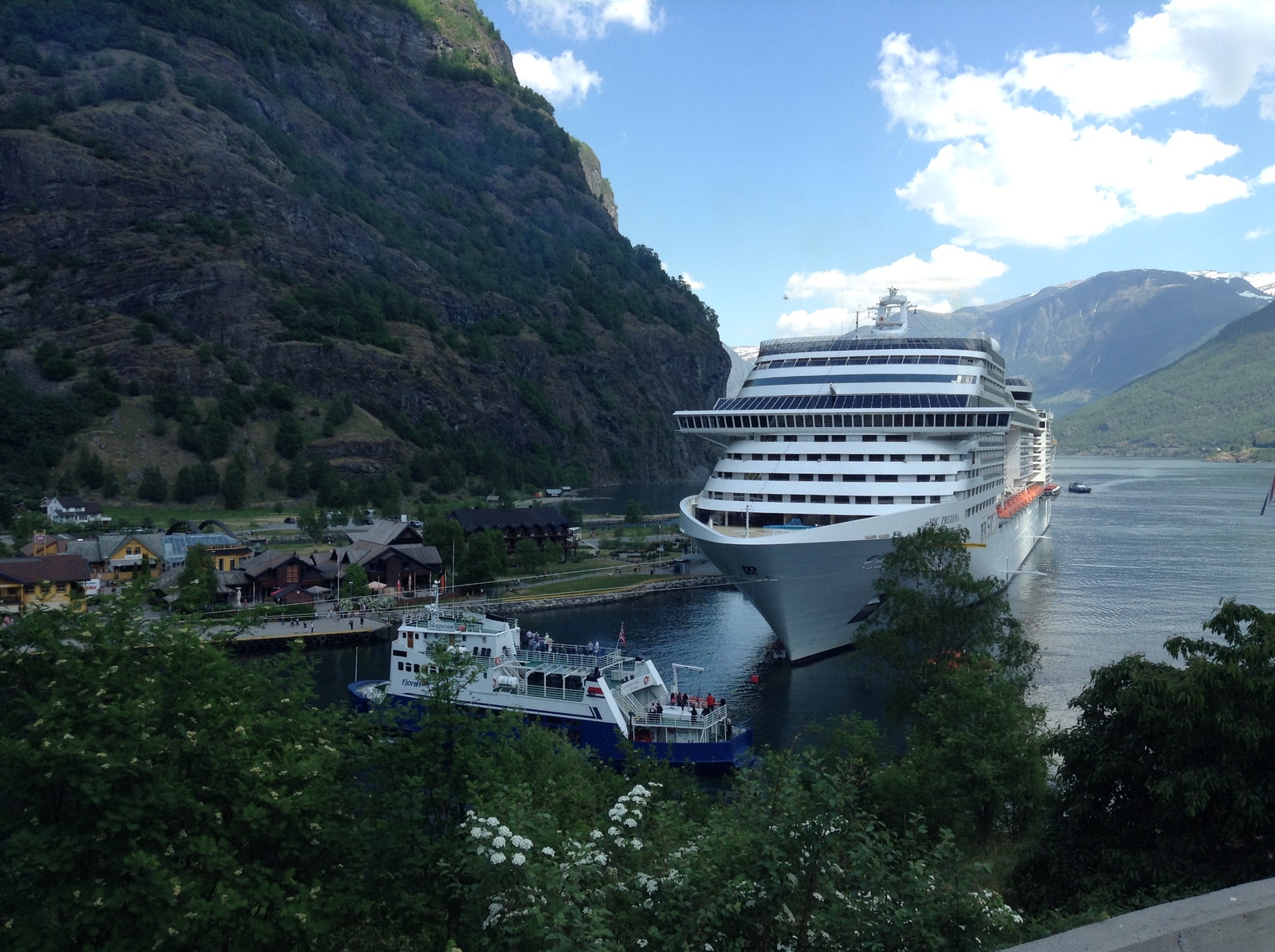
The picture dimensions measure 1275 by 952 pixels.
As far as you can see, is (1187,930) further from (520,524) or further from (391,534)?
(520,524)

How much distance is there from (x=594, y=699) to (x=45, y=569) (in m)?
39.1

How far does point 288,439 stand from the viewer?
11006 centimetres

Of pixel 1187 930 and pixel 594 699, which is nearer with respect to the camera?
pixel 1187 930

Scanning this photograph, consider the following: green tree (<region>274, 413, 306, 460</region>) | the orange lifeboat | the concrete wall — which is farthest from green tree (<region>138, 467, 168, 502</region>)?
the concrete wall

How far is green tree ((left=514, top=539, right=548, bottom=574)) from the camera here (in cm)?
7062

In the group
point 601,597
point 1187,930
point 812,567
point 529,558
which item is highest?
point 1187,930

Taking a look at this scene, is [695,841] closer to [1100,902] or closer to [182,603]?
[1100,902]

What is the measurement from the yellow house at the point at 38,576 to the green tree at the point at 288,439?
55313 mm

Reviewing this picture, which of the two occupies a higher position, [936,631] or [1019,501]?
[1019,501]

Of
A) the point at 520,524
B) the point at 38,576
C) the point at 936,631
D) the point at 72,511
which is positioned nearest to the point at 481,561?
the point at 520,524

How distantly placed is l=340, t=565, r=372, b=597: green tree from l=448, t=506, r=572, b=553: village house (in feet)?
49.3

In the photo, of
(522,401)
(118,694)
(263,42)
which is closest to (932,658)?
(118,694)

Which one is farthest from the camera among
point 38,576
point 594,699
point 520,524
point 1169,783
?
point 520,524

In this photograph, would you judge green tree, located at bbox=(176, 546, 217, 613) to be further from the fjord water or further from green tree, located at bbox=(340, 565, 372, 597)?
the fjord water
